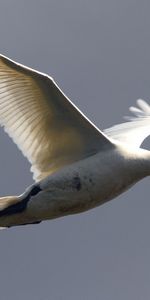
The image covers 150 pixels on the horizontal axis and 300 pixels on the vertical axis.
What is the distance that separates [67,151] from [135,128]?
248cm

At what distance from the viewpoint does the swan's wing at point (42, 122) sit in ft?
67.9

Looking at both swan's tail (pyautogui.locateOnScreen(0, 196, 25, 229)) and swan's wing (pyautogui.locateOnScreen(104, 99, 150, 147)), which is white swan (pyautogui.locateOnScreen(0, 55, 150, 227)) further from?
swan's wing (pyautogui.locateOnScreen(104, 99, 150, 147))

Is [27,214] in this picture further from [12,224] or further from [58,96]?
[58,96]

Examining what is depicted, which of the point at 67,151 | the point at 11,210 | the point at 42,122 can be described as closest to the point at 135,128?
the point at 67,151

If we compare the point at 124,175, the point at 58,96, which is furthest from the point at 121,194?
the point at 58,96

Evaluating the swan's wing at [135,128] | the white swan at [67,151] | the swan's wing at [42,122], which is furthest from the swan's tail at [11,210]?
the swan's wing at [135,128]

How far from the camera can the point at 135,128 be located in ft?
78.1

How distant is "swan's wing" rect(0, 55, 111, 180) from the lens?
815 inches

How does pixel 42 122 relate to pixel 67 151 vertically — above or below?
above

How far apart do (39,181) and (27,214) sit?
595mm

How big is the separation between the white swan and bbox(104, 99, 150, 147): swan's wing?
135 cm

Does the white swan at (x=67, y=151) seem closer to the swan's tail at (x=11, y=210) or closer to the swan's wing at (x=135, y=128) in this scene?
the swan's tail at (x=11, y=210)

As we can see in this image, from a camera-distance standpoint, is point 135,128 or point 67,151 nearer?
point 67,151

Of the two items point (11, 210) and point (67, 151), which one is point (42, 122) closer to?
point (67, 151)
